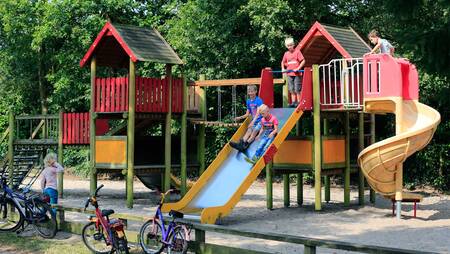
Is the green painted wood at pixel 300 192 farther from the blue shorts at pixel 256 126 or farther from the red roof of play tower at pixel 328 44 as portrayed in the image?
the red roof of play tower at pixel 328 44

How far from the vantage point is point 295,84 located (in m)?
15.2

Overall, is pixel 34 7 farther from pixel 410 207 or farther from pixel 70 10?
pixel 410 207

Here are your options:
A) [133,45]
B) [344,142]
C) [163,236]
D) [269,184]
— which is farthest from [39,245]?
[344,142]

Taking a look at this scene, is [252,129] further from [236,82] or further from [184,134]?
[184,134]

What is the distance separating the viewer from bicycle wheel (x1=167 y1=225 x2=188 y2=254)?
27.9ft

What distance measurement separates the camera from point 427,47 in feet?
20.9

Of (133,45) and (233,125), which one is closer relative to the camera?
(133,45)

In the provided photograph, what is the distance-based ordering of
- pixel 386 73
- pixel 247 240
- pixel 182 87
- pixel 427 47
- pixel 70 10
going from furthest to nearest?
pixel 70 10, pixel 182 87, pixel 386 73, pixel 247 240, pixel 427 47

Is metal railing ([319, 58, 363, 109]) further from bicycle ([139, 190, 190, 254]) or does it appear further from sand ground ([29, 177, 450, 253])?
bicycle ([139, 190, 190, 254])

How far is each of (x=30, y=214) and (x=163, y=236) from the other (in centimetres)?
352

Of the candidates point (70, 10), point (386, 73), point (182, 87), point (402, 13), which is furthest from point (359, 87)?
point (70, 10)

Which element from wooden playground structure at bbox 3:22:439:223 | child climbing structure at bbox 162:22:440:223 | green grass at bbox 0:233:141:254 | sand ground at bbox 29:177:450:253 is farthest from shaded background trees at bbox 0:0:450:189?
green grass at bbox 0:233:141:254

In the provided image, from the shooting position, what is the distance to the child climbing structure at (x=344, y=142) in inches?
509

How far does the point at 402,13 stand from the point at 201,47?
1805 centimetres
